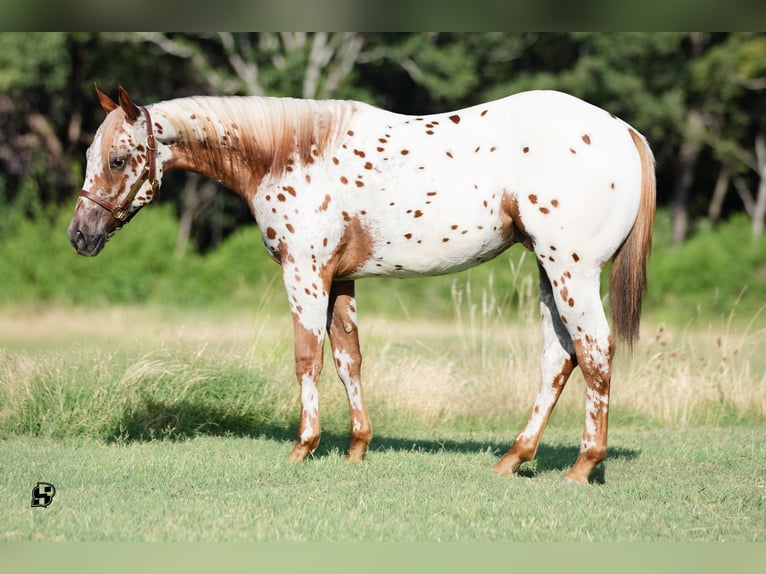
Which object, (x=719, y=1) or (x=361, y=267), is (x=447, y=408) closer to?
(x=361, y=267)

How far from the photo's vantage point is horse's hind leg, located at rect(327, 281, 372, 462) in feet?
20.9

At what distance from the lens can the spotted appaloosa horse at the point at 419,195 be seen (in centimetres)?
570

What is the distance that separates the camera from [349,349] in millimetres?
6430

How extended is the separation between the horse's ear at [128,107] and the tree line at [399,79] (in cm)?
1713

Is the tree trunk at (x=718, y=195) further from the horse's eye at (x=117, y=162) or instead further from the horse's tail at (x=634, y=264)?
the horse's eye at (x=117, y=162)

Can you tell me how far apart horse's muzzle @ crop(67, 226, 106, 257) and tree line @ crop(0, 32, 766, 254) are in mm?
16963

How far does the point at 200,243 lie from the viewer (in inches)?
1259

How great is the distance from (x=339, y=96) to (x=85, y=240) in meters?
18.8

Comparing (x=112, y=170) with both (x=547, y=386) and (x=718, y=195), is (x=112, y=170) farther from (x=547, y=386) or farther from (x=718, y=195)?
(x=718, y=195)

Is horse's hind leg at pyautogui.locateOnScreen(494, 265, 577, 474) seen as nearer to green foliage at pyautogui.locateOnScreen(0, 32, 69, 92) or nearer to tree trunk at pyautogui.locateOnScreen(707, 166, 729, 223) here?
green foliage at pyautogui.locateOnScreen(0, 32, 69, 92)

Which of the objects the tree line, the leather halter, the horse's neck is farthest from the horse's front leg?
the tree line

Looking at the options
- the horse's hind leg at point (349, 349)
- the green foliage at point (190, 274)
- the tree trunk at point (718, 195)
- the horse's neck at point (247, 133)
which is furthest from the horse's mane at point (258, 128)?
the tree trunk at point (718, 195)

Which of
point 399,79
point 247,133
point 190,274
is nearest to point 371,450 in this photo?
point 247,133

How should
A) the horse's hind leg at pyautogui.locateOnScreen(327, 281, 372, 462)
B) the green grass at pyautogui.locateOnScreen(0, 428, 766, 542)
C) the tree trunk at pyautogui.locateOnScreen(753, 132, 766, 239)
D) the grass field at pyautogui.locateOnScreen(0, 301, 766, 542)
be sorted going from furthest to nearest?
1. the tree trunk at pyautogui.locateOnScreen(753, 132, 766, 239)
2. the horse's hind leg at pyautogui.locateOnScreen(327, 281, 372, 462)
3. the grass field at pyautogui.locateOnScreen(0, 301, 766, 542)
4. the green grass at pyautogui.locateOnScreen(0, 428, 766, 542)
